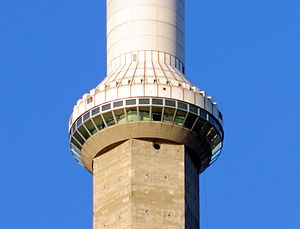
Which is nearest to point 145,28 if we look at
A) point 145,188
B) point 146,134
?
point 146,134

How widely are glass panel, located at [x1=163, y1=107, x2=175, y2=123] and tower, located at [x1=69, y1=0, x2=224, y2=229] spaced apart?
0.16 feet

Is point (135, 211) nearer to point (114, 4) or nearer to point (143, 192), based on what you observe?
point (143, 192)

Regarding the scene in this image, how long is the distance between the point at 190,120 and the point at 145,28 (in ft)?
19.8

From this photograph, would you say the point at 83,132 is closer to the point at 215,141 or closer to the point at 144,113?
the point at 144,113

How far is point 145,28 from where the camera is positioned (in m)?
139

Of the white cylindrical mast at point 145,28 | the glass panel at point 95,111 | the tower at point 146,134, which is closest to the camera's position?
the tower at point 146,134

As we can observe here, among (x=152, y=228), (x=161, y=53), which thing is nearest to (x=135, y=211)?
(x=152, y=228)

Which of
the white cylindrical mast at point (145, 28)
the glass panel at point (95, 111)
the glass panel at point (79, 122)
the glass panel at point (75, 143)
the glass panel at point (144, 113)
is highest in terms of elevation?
the white cylindrical mast at point (145, 28)

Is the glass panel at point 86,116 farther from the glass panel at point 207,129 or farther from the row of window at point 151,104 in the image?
the glass panel at point 207,129

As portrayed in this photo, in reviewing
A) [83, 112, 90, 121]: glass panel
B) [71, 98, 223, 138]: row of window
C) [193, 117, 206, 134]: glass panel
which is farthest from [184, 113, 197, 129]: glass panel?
[83, 112, 90, 121]: glass panel

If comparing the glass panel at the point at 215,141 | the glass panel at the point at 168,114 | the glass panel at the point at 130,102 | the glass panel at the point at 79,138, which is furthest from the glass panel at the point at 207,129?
the glass panel at the point at 79,138

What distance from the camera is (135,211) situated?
133 m

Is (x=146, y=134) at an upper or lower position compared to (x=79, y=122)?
lower

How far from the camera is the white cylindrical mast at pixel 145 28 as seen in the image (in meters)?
139
